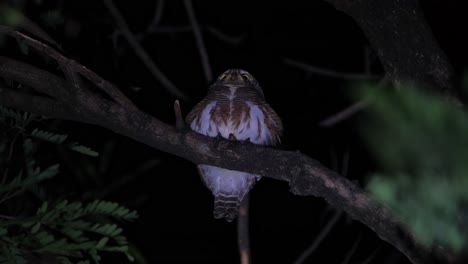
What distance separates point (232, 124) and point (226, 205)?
0.65 metres

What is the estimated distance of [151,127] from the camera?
2.77 meters

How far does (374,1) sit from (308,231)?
4.38 meters

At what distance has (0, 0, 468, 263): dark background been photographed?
20.1 feet

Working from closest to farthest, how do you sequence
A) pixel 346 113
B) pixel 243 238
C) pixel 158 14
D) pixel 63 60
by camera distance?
pixel 63 60 → pixel 243 238 → pixel 346 113 → pixel 158 14

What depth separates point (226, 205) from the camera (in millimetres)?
4180

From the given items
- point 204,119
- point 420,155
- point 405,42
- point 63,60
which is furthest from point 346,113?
point 420,155

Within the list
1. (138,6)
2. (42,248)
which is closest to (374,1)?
(42,248)

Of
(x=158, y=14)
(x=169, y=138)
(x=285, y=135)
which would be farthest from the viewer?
(x=285, y=135)

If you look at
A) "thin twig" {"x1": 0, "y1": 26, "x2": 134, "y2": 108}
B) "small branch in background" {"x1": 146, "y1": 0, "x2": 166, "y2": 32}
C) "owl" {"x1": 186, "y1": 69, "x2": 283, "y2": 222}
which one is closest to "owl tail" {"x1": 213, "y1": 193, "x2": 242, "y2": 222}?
"owl" {"x1": 186, "y1": 69, "x2": 283, "y2": 222}

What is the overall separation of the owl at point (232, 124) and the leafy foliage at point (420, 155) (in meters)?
3.12

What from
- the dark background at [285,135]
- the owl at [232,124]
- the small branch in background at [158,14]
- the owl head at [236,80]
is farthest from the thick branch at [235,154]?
the dark background at [285,135]

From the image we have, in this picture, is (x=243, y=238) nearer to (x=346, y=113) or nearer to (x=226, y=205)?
(x=226, y=205)

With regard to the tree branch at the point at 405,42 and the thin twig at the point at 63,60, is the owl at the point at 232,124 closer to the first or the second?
the thin twig at the point at 63,60

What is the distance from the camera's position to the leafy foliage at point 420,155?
0.63m
